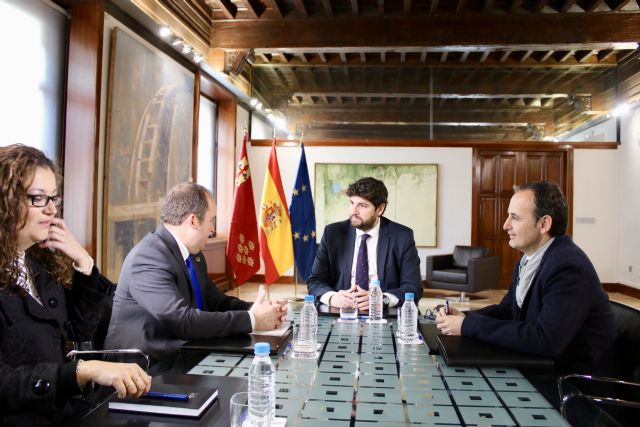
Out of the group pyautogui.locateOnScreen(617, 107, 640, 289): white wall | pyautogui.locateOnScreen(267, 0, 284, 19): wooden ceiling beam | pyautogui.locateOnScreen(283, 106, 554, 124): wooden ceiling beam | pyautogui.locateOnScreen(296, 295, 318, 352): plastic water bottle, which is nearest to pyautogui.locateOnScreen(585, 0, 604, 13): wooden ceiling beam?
pyautogui.locateOnScreen(617, 107, 640, 289): white wall

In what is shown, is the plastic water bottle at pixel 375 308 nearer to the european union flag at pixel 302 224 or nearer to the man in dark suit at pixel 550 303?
the man in dark suit at pixel 550 303

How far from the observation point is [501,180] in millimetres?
8586

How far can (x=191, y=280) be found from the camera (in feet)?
7.59

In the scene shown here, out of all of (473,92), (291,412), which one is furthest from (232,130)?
(291,412)

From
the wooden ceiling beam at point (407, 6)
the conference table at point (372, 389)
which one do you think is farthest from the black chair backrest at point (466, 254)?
the conference table at point (372, 389)

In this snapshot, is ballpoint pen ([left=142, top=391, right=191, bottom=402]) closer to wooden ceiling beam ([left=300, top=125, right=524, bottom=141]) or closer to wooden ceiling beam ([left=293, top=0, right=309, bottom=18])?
wooden ceiling beam ([left=293, top=0, right=309, bottom=18])

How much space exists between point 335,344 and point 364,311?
0.63 m

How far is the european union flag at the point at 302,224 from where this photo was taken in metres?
5.64

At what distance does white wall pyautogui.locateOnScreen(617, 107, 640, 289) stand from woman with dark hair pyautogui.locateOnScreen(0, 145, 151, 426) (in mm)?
8260

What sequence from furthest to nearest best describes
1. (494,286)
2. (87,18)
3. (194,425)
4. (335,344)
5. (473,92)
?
(473,92) < (494,286) < (87,18) < (335,344) < (194,425)

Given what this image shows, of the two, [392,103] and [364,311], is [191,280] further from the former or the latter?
[392,103]

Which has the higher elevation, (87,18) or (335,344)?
(87,18)

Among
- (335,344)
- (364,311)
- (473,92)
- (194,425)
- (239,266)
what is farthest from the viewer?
(473,92)

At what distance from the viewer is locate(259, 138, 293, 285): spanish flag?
532cm
